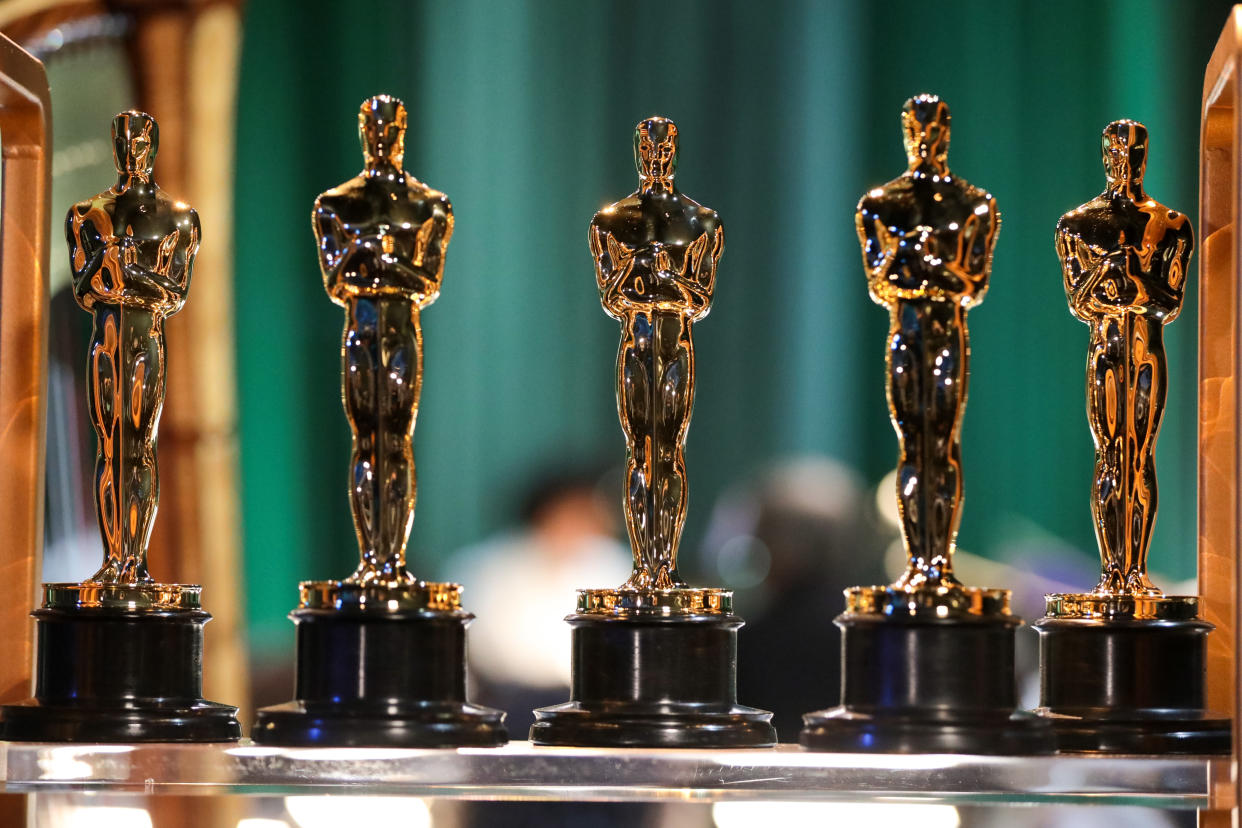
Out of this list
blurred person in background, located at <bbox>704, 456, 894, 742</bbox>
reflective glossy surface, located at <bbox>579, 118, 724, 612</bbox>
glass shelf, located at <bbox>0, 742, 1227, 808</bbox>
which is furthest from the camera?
blurred person in background, located at <bbox>704, 456, 894, 742</bbox>

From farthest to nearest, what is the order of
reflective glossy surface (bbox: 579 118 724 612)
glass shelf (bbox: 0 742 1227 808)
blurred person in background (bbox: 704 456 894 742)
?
blurred person in background (bbox: 704 456 894 742), reflective glossy surface (bbox: 579 118 724 612), glass shelf (bbox: 0 742 1227 808)

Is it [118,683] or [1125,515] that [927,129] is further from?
[118,683]

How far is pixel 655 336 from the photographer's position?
700 mm

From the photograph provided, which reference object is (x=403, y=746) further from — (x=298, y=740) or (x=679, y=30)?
(x=679, y=30)

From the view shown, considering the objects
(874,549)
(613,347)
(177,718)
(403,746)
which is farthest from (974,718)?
(613,347)

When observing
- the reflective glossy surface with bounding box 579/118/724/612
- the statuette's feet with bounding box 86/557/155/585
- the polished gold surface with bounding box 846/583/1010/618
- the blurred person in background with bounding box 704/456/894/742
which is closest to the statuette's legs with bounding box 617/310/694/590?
the reflective glossy surface with bounding box 579/118/724/612

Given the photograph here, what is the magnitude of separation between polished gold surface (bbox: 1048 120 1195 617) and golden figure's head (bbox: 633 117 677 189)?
6.7 inches

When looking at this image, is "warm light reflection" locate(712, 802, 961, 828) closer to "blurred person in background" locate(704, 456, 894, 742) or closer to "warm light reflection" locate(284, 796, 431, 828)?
"warm light reflection" locate(284, 796, 431, 828)

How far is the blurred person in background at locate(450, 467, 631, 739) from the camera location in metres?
2.26

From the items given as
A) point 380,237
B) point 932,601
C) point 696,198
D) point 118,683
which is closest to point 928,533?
point 932,601

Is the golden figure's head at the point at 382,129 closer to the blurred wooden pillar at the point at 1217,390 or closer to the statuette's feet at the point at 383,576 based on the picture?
the statuette's feet at the point at 383,576

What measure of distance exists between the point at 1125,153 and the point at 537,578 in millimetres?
1677

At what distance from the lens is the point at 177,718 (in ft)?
2.25

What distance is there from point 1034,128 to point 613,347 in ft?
2.19
